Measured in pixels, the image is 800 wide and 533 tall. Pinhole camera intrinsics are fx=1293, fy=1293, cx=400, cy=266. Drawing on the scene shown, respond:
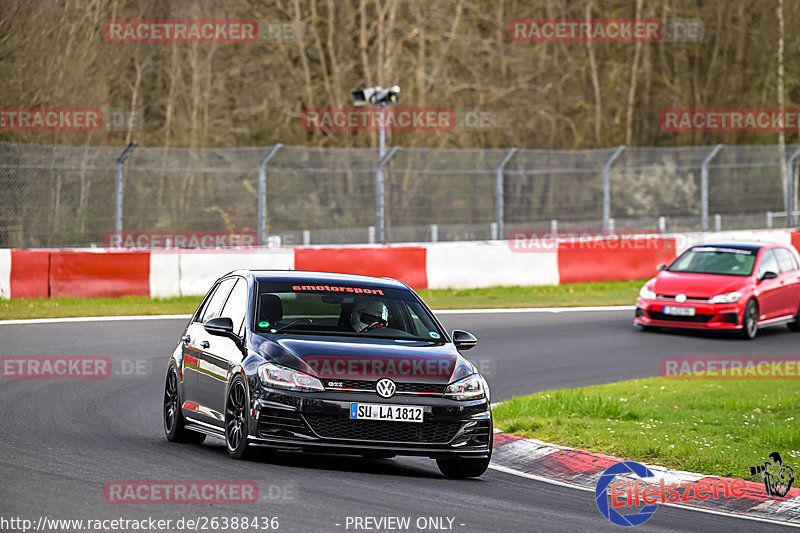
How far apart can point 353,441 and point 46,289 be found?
1415cm

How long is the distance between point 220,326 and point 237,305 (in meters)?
0.46

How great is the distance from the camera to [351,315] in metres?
9.48

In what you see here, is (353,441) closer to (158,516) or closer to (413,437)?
(413,437)

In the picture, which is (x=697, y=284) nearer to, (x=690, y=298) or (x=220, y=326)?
(x=690, y=298)

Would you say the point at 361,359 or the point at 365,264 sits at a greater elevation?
the point at 365,264

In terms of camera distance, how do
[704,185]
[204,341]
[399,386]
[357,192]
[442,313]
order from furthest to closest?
[704,185] → [357,192] → [442,313] → [204,341] → [399,386]

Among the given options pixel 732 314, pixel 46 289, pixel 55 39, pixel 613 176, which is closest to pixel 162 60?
pixel 55 39

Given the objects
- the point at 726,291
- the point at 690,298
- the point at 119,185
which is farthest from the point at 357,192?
the point at 726,291

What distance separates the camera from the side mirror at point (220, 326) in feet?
29.9

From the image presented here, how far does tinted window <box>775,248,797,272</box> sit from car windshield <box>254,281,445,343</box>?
12.5 meters

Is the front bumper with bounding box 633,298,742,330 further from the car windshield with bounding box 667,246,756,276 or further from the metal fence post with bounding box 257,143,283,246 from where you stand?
the metal fence post with bounding box 257,143,283,246

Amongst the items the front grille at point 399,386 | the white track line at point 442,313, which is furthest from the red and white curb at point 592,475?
the white track line at point 442,313

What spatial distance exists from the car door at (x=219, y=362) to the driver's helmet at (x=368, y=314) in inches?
31.6

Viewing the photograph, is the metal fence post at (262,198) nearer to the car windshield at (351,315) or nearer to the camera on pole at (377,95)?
the camera on pole at (377,95)
